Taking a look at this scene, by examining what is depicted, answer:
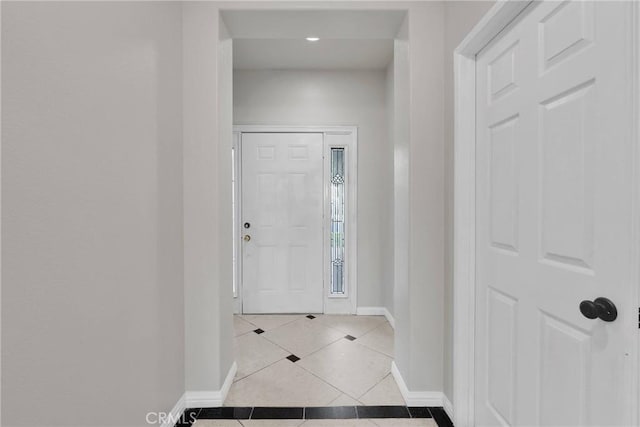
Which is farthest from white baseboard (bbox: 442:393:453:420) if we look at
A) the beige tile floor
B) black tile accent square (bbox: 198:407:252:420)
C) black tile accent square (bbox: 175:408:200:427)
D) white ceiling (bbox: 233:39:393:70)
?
white ceiling (bbox: 233:39:393:70)

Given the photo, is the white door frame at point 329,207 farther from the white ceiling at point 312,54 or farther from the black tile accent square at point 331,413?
the black tile accent square at point 331,413

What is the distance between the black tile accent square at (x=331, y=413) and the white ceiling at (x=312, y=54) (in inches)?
111

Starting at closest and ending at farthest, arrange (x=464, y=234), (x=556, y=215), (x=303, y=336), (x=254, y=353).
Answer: (x=556, y=215)
(x=464, y=234)
(x=254, y=353)
(x=303, y=336)

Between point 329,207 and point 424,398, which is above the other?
point 329,207

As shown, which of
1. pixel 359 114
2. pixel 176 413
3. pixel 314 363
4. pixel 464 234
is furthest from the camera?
pixel 359 114

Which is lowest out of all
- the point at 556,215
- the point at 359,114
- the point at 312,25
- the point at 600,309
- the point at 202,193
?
the point at 600,309

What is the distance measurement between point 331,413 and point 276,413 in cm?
32

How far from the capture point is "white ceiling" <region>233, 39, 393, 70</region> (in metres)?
2.59

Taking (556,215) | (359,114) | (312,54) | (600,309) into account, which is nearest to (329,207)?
(359,114)

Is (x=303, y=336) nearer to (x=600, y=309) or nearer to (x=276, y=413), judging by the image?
(x=276, y=413)

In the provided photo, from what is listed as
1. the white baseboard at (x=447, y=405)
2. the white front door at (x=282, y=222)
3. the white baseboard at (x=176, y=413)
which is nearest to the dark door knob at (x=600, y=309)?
the white baseboard at (x=447, y=405)

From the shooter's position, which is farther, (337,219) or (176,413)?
(337,219)

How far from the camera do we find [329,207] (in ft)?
10.3

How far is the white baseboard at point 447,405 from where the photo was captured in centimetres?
161
